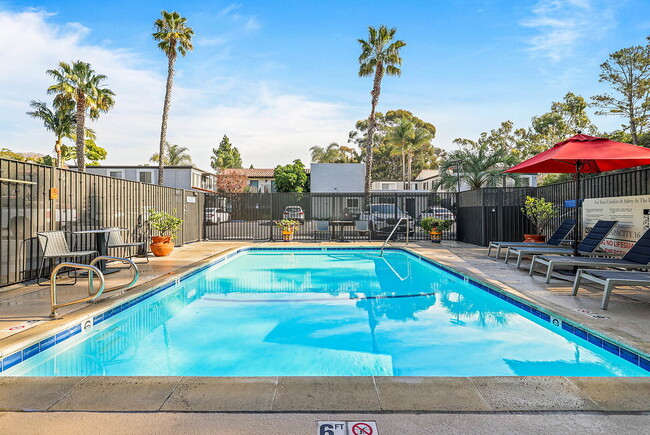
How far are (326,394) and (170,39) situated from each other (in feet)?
65.3

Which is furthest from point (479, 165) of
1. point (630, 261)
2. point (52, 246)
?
point (52, 246)

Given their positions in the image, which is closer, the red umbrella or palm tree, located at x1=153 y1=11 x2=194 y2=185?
the red umbrella

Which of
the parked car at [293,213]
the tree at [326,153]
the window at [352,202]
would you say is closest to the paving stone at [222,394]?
the parked car at [293,213]

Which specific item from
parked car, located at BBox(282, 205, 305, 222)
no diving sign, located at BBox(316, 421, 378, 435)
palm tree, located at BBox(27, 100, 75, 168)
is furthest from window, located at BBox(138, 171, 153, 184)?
no diving sign, located at BBox(316, 421, 378, 435)

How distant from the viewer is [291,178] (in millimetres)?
34688

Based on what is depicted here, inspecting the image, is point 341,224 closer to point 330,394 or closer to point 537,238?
point 537,238

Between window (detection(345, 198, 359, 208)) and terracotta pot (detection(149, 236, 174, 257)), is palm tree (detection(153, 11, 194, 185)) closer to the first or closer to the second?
window (detection(345, 198, 359, 208))

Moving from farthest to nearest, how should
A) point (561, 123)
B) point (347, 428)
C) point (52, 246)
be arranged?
point (561, 123)
point (52, 246)
point (347, 428)

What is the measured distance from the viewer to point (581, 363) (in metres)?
3.34

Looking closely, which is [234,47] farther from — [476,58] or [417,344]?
[417,344]

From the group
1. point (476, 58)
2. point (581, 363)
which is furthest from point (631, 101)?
point (581, 363)

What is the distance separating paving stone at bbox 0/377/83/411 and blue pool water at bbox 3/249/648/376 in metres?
0.62

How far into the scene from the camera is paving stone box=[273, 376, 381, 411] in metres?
2.15

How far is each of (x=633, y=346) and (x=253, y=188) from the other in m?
44.6
